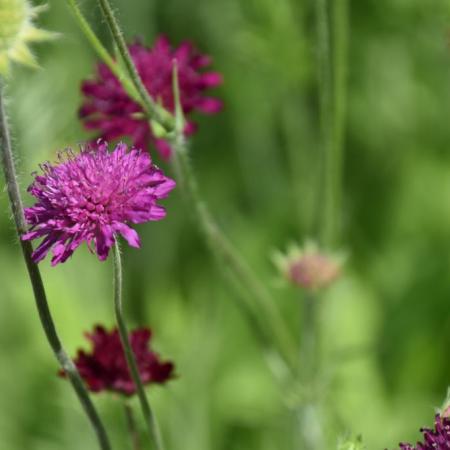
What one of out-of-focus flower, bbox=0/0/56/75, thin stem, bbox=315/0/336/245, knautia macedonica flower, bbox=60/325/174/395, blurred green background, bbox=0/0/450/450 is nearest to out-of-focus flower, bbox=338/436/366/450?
knautia macedonica flower, bbox=60/325/174/395

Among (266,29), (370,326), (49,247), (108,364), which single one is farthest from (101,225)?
(370,326)

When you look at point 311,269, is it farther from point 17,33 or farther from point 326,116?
point 17,33

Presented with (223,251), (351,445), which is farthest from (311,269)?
(351,445)

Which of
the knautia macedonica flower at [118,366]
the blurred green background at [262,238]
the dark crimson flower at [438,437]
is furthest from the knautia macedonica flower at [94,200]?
the blurred green background at [262,238]

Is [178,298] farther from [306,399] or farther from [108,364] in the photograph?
[108,364]

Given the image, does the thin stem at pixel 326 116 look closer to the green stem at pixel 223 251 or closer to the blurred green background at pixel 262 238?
the green stem at pixel 223 251
